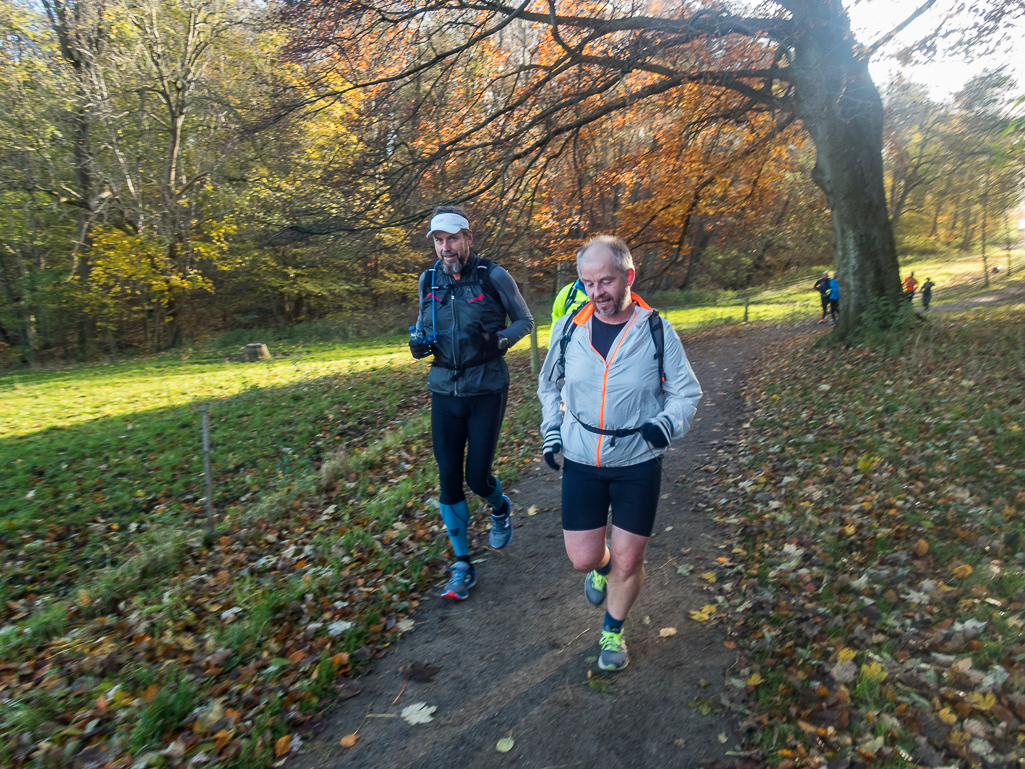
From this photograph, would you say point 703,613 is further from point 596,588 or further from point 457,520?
point 457,520

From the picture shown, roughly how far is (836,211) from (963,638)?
28.3 feet

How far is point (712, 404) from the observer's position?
939 cm

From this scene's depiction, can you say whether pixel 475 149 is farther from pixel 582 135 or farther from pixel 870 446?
pixel 870 446

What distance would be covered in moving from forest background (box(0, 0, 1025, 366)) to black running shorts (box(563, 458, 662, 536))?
645 centimetres

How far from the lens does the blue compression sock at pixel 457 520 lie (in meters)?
4.07

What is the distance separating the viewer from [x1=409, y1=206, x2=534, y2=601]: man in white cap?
3.83 metres

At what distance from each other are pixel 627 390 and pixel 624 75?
311 inches

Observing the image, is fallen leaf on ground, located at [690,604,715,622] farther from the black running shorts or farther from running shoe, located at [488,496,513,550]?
running shoe, located at [488,496,513,550]

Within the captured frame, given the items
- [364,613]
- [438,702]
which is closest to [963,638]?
[438,702]

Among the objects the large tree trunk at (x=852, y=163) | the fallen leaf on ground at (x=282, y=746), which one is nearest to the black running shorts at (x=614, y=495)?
the fallen leaf on ground at (x=282, y=746)

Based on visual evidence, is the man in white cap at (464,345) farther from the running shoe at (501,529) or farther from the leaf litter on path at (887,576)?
the leaf litter on path at (887,576)

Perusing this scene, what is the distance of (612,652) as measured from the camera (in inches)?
126

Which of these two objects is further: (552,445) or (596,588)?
(596,588)

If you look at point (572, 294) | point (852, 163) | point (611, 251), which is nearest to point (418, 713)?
point (611, 251)
